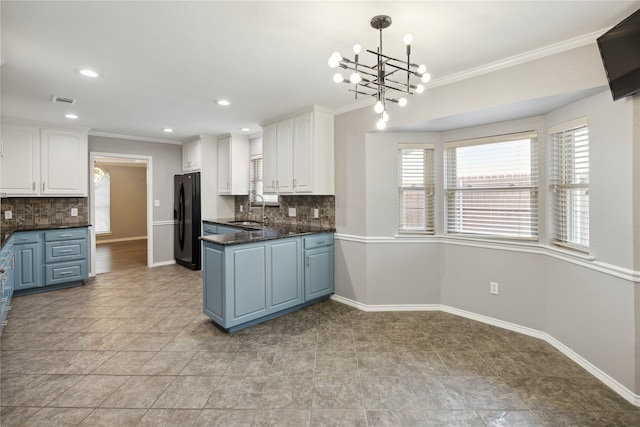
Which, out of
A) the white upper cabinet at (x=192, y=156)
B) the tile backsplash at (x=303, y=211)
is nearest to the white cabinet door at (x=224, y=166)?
the white upper cabinet at (x=192, y=156)

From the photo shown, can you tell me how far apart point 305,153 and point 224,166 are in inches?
89.0

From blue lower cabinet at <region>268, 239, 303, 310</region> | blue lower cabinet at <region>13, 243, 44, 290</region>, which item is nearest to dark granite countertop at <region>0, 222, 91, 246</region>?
blue lower cabinet at <region>13, 243, 44, 290</region>

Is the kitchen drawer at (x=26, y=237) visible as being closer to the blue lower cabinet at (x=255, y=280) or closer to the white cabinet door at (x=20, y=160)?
the white cabinet door at (x=20, y=160)

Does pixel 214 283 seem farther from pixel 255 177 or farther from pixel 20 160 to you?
pixel 20 160

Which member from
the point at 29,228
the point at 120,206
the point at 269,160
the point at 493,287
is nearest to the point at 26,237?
the point at 29,228

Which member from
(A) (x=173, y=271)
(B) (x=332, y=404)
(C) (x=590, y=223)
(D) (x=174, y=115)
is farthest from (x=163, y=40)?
(A) (x=173, y=271)

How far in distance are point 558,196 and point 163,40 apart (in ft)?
11.1

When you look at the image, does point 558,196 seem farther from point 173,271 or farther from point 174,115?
point 173,271

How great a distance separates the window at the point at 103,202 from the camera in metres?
8.47

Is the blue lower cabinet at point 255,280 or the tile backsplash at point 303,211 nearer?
the blue lower cabinet at point 255,280

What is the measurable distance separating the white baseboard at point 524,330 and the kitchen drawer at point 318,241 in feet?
2.27

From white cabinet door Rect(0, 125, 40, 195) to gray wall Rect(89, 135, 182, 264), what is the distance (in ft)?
4.41

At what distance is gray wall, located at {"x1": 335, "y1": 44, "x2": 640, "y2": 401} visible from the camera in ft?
6.93

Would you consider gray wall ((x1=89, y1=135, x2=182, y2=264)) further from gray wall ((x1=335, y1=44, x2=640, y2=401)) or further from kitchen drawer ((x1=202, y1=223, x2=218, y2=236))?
gray wall ((x1=335, y1=44, x2=640, y2=401))
